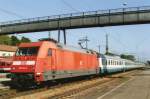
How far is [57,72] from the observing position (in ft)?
84.4

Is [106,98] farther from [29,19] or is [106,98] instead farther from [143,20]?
[29,19]

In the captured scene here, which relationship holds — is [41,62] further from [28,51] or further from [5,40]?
[5,40]

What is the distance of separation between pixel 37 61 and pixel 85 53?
13.0m

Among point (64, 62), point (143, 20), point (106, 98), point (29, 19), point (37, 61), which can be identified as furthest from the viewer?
point (29, 19)

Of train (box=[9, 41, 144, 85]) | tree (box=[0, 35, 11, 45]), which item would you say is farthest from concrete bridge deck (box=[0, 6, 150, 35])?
tree (box=[0, 35, 11, 45])

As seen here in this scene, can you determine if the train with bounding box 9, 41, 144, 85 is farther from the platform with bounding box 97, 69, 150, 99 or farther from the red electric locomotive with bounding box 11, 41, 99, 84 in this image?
the platform with bounding box 97, 69, 150, 99

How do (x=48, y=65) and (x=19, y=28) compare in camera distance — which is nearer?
Result: (x=48, y=65)

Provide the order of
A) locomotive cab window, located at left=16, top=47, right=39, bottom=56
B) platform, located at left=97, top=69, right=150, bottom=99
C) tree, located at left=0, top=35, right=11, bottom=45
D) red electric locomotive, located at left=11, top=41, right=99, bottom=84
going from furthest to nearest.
A: tree, located at left=0, top=35, right=11, bottom=45, locomotive cab window, located at left=16, top=47, right=39, bottom=56, red electric locomotive, located at left=11, top=41, right=99, bottom=84, platform, located at left=97, top=69, right=150, bottom=99

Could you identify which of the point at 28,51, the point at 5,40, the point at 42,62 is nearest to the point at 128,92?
the point at 42,62

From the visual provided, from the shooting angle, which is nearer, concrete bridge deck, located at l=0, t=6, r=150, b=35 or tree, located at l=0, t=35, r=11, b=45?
concrete bridge deck, located at l=0, t=6, r=150, b=35

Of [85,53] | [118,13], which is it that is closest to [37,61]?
[85,53]

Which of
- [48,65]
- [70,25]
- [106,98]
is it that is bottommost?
[106,98]

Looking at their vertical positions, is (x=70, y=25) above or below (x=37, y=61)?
above

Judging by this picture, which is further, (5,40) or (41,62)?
(5,40)
